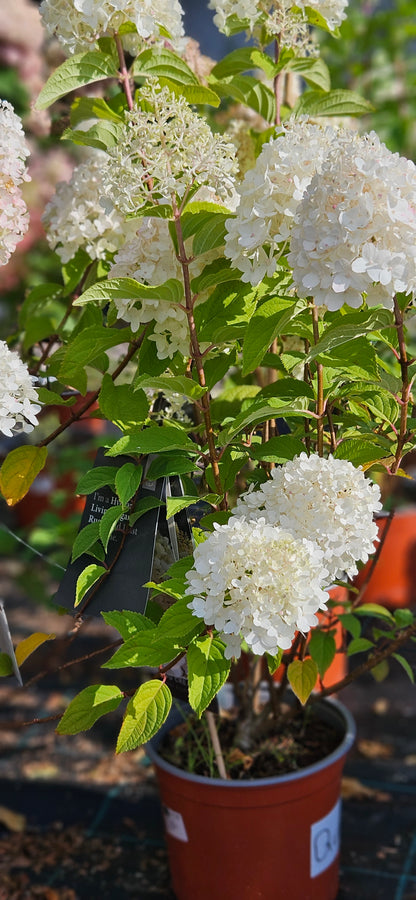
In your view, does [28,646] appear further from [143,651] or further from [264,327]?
[264,327]

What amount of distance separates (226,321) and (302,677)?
51 centimetres

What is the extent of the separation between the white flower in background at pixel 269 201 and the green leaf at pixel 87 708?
503mm

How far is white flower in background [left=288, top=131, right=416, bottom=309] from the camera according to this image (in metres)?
0.76

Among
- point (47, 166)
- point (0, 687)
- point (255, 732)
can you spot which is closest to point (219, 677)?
point (255, 732)

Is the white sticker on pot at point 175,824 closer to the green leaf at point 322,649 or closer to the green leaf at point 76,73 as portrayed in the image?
the green leaf at point 322,649

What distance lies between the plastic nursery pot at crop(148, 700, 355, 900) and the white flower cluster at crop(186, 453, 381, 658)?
0.58m

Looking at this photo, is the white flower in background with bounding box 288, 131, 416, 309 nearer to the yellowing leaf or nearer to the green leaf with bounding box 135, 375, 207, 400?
the green leaf with bounding box 135, 375, 207, 400

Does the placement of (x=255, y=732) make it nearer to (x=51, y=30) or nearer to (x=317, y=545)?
(x=317, y=545)

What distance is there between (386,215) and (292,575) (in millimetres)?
339

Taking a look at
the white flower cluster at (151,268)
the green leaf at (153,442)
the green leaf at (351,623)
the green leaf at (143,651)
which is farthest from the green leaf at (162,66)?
the green leaf at (351,623)

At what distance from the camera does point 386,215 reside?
0.77 metres

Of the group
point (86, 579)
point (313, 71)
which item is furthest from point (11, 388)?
point (313, 71)

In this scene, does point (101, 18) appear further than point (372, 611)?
No

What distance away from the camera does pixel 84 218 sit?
1253mm
